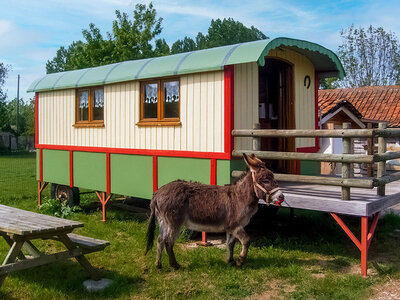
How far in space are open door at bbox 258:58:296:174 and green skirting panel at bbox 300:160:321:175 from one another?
266mm

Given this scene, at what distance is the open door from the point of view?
8273 millimetres

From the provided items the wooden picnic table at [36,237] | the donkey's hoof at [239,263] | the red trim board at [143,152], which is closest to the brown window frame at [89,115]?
the red trim board at [143,152]

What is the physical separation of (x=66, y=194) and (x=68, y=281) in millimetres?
5601

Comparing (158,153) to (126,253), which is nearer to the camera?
(126,253)

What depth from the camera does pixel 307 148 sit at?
8836 millimetres

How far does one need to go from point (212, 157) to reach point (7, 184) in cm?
1108

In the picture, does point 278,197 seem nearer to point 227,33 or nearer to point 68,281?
point 68,281

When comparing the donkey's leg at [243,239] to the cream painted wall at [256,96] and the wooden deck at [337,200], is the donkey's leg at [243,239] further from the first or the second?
the cream painted wall at [256,96]

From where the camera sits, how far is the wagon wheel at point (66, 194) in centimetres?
1045

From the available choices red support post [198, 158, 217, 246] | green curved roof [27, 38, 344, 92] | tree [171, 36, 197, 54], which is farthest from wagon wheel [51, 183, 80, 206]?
tree [171, 36, 197, 54]

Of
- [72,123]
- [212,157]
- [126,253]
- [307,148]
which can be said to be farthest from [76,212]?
[307,148]

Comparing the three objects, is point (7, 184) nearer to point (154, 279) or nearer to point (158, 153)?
point (158, 153)

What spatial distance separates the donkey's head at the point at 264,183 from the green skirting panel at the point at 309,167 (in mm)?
3200

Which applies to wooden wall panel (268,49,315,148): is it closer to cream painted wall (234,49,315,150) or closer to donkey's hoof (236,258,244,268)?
cream painted wall (234,49,315,150)
